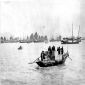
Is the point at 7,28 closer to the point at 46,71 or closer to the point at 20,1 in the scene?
the point at 20,1

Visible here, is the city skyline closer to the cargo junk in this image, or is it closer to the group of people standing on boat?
the group of people standing on boat

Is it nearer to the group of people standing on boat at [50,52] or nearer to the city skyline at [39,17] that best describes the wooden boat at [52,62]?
the group of people standing on boat at [50,52]

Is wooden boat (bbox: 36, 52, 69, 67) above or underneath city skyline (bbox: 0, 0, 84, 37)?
underneath

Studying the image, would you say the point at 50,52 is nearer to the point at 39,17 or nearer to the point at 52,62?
the point at 52,62

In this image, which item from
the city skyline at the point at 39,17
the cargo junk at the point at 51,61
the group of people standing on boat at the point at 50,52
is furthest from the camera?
the cargo junk at the point at 51,61

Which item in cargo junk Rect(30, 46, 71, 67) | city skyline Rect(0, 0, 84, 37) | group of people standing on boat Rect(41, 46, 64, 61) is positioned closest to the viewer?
city skyline Rect(0, 0, 84, 37)

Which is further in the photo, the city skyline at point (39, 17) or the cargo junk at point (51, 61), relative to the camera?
the cargo junk at point (51, 61)

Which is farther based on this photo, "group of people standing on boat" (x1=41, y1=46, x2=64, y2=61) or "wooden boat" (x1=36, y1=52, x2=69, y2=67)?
"wooden boat" (x1=36, y1=52, x2=69, y2=67)

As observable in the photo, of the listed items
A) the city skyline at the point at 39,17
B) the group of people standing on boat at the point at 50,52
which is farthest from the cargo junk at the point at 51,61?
the city skyline at the point at 39,17

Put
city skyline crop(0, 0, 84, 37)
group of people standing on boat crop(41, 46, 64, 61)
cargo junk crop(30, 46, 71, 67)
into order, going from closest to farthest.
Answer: city skyline crop(0, 0, 84, 37)
group of people standing on boat crop(41, 46, 64, 61)
cargo junk crop(30, 46, 71, 67)

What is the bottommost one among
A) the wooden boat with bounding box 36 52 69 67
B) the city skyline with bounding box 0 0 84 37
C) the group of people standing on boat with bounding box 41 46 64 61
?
the wooden boat with bounding box 36 52 69 67

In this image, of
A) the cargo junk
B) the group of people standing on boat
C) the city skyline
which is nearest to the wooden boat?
the cargo junk

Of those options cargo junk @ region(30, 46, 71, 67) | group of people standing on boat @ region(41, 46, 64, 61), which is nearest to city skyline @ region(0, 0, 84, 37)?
group of people standing on boat @ region(41, 46, 64, 61)

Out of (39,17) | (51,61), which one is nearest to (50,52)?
(51,61)
